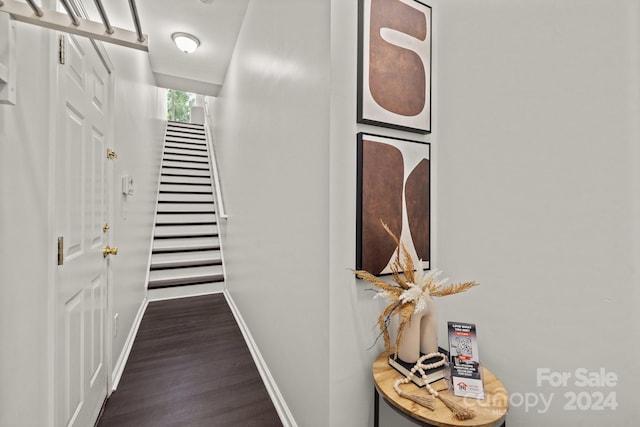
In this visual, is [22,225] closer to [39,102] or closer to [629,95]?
[39,102]

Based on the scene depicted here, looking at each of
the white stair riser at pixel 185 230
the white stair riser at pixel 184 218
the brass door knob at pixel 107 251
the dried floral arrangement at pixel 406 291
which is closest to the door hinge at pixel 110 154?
the brass door knob at pixel 107 251

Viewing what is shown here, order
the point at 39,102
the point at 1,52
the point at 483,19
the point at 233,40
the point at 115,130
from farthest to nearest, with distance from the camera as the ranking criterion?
the point at 233,40 → the point at 115,130 → the point at 483,19 → the point at 39,102 → the point at 1,52

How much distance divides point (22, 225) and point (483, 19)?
194cm

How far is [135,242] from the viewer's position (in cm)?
268

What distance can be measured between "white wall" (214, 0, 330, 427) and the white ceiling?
1.10ft

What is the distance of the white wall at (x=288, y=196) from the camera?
3.93 feet

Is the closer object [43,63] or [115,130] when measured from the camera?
[43,63]

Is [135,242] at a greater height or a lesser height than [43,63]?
lesser

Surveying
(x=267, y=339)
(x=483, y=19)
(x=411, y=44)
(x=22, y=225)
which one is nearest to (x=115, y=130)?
(x=22, y=225)

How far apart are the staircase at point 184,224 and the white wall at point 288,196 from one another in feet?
4.63

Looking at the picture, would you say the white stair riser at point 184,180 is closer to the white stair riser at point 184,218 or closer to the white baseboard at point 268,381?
the white stair riser at point 184,218

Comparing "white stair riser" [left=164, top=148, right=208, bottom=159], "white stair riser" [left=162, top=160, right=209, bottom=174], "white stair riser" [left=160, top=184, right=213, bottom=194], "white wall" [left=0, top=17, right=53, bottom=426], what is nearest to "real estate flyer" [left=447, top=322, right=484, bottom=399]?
"white wall" [left=0, top=17, right=53, bottom=426]

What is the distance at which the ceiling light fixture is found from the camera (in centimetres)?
308

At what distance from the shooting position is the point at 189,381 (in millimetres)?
1911
